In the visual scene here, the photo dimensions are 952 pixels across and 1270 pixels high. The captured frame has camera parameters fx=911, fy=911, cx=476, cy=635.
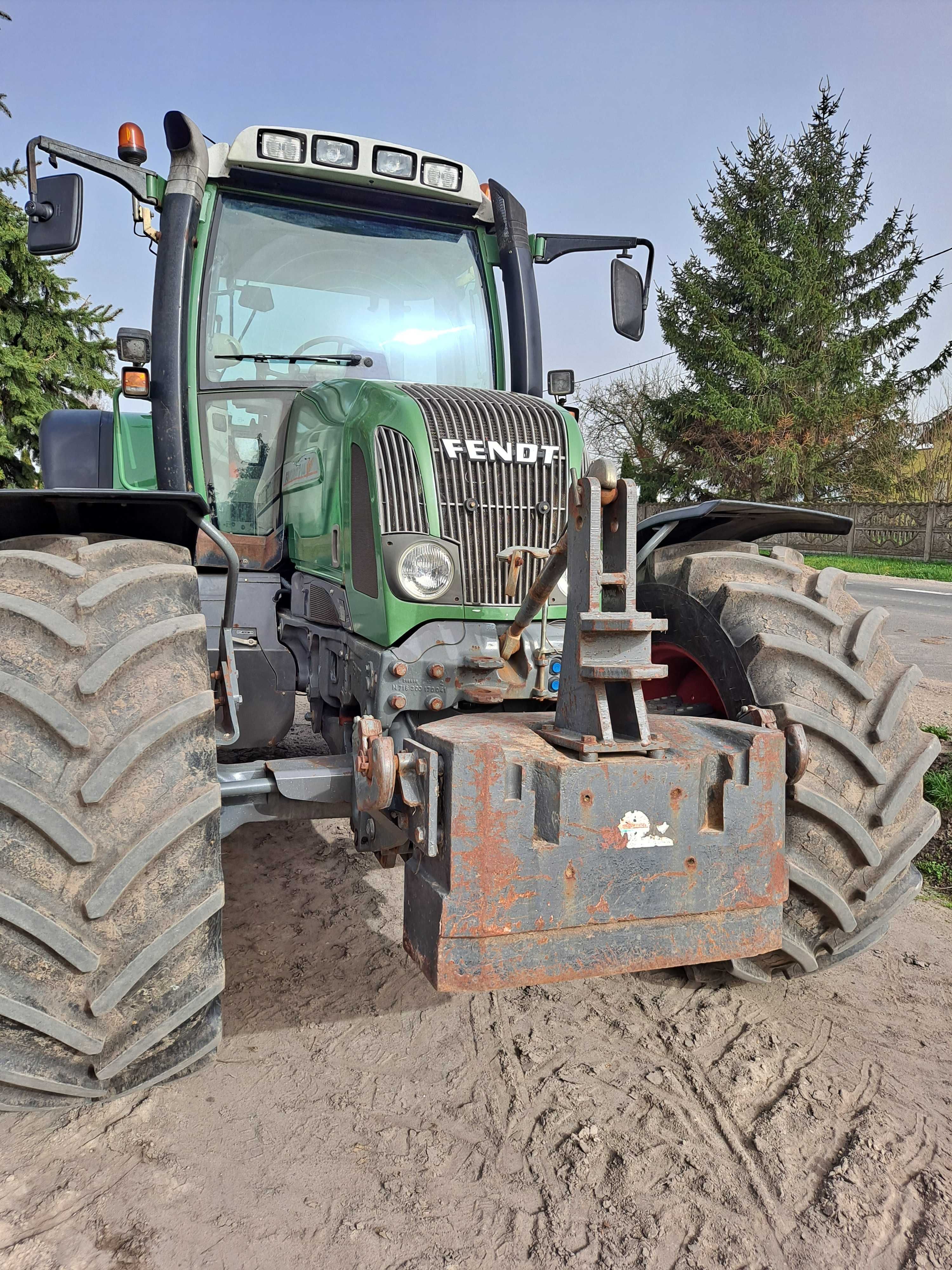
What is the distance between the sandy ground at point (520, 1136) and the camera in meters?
1.84

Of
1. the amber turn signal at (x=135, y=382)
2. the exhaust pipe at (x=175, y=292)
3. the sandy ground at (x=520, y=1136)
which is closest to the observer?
the sandy ground at (x=520, y=1136)

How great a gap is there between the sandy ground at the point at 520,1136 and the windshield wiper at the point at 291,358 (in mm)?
2356

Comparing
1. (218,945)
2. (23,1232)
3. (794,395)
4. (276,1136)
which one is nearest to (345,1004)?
(276,1136)

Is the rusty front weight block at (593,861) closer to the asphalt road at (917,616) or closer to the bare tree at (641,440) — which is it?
the asphalt road at (917,616)

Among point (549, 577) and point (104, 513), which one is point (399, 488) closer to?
point (549, 577)

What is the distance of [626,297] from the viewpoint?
3.99 m

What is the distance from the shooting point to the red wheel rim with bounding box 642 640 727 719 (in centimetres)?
295

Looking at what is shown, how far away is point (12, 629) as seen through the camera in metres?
2.03

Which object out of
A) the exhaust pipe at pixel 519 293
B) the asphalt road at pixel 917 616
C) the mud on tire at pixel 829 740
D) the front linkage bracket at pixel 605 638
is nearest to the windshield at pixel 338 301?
the exhaust pipe at pixel 519 293

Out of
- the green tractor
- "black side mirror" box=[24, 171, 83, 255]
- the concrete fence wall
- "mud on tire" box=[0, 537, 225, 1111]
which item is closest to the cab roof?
the green tractor

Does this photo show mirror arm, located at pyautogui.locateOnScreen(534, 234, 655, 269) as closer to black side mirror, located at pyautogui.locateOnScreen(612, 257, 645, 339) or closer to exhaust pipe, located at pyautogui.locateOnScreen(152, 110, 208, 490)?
black side mirror, located at pyautogui.locateOnScreen(612, 257, 645, 339)

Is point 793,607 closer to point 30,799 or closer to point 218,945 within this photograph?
point 218,945

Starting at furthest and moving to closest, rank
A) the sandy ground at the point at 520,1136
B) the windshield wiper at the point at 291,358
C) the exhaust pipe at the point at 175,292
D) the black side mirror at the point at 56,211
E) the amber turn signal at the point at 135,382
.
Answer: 1. the windshield wiper at the point at 291,358
2. the amber turn signal at the point at 135,382
3. the exhaust pipe at the point at 175,292
4. the black side mirror at the point at 56,211
5. the sandy ground at the point at 520,1136

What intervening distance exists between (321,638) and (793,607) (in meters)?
1.66
